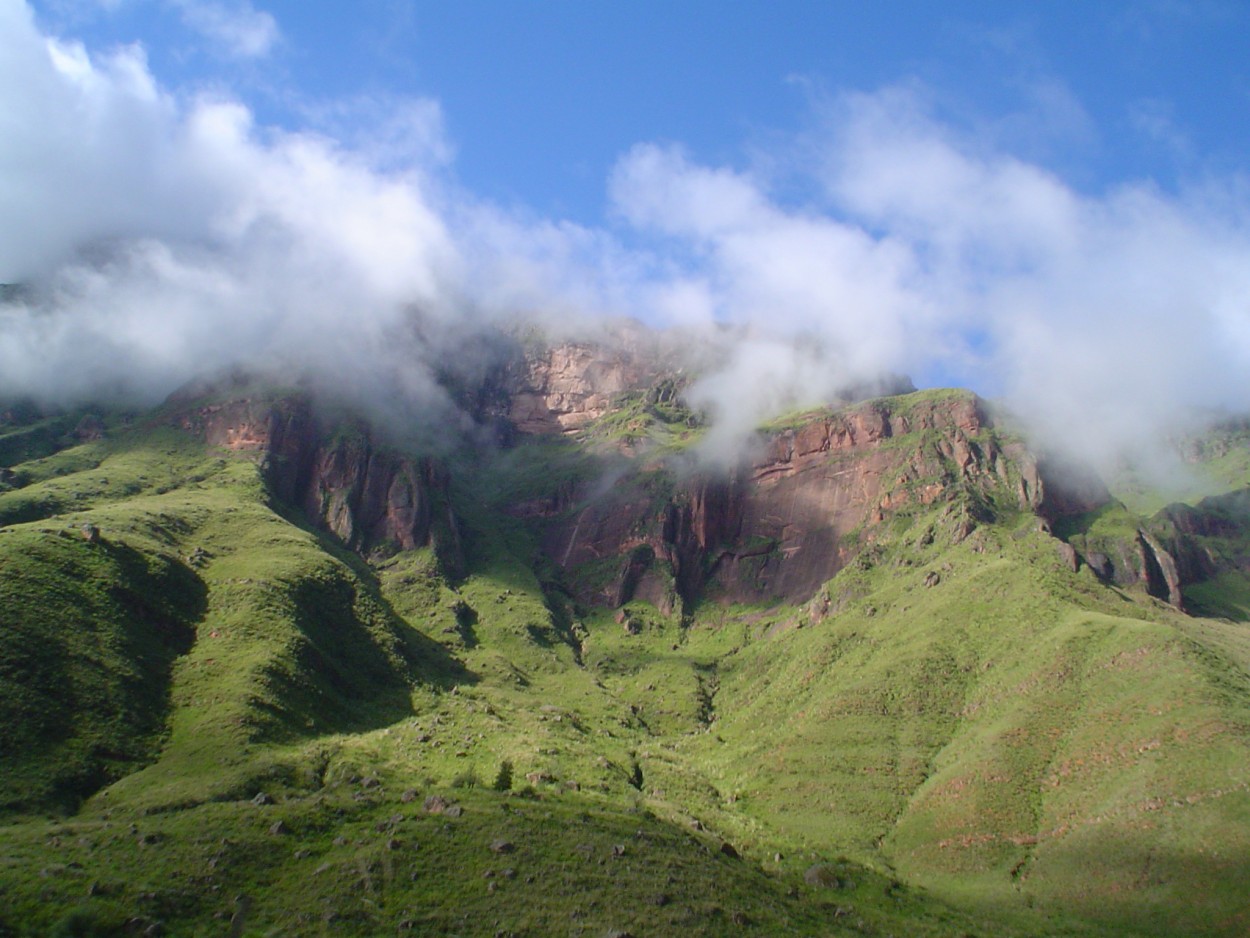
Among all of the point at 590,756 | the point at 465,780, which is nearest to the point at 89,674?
the point at 465,780

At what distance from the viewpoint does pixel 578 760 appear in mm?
124875

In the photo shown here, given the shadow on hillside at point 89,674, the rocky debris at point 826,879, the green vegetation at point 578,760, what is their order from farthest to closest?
1. the shadow on hillside at point 89,674
2. the rocky debris at point 826,879
3. the green vegetation at point 578,760

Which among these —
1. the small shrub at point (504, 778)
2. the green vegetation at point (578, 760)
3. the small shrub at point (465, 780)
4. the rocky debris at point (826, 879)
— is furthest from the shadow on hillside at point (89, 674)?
the rocky debris at point (826, 879)

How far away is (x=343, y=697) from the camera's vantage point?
447ft

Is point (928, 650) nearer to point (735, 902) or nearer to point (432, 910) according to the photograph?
point (735, 902)

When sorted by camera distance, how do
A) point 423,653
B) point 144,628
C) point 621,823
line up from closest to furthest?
point 621,823, point 144,628, point 423,653

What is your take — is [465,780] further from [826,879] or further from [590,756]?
[826,879]

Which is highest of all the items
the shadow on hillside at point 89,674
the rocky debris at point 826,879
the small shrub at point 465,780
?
the shadow on hillside at point 89,674

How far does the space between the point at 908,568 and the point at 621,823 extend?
119 m

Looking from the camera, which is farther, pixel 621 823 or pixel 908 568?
pixel 908 568

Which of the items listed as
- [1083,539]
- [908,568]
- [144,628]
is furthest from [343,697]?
[1083,539]

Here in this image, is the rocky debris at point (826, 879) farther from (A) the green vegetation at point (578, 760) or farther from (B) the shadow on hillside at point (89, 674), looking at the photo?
(B) the shadow on hillside at point (89, 674)

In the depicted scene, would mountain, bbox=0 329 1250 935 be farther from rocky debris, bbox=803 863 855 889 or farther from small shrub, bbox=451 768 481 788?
small shrub, bbox=451 768 481 788

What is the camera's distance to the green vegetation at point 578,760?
71062 mm
